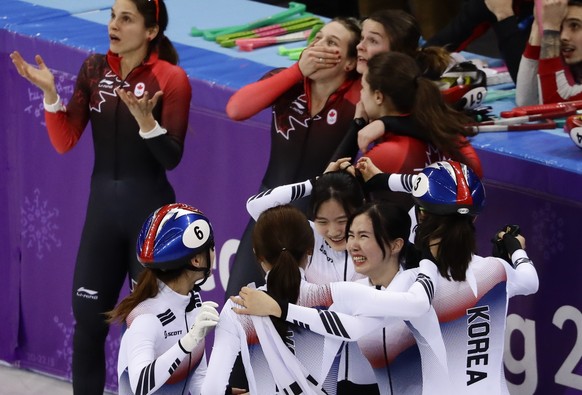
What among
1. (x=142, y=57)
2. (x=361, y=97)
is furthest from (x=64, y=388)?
(x=361, y=97)

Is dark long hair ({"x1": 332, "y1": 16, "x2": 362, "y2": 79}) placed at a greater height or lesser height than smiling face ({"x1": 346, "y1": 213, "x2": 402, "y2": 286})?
greater

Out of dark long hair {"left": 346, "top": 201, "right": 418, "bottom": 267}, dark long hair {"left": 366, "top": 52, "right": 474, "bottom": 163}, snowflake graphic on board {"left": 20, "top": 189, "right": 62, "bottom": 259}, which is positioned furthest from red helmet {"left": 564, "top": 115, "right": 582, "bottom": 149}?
snowflake graphic on board {"left": 20, "top": 189, "right": 62, "bottom": 259}

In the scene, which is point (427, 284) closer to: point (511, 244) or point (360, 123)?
point (511, 244)

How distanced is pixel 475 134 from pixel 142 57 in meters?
1.50

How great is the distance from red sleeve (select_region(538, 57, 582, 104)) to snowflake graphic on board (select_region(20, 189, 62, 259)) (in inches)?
103

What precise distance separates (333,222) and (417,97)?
61 cm

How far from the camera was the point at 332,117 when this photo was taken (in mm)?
5945

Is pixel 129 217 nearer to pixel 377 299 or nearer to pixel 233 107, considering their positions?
pixel 233 107

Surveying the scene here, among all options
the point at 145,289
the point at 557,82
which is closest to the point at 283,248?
the point at 145,289

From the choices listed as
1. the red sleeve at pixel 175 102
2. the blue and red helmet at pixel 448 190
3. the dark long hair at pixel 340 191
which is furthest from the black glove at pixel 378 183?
the red sleeve at pixel 175 102

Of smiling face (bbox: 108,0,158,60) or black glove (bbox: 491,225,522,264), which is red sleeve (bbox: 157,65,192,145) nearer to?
smiling face (bbox: 108,0,158,60)

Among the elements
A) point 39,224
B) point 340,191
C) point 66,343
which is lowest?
point 66,343

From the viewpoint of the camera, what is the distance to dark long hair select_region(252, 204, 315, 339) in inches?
189

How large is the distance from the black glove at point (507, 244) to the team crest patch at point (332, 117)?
936mm
